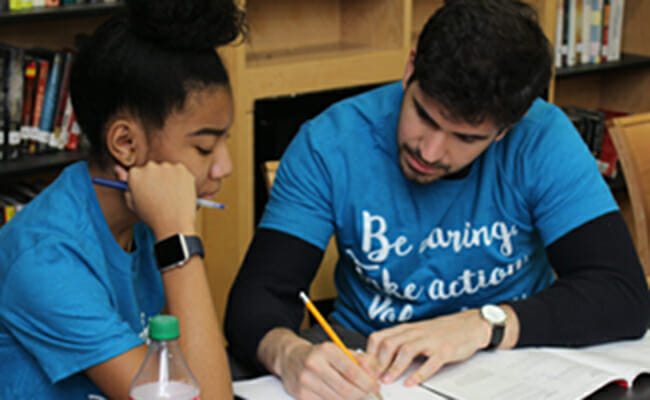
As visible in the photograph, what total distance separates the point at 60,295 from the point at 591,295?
873 millimetres

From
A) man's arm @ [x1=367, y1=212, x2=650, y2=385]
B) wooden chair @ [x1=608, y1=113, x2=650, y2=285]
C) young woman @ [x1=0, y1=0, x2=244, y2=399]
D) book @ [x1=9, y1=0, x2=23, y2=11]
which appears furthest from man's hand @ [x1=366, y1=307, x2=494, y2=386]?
book @ [x1=9, y1=0, x2=23, y2=11]

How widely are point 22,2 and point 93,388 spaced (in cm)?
140

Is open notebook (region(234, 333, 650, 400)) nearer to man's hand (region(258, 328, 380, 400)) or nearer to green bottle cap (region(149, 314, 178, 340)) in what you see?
man's hand (region(258, 328, 380, 400))

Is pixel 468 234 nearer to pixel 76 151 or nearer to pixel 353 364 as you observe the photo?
pixel 353 364

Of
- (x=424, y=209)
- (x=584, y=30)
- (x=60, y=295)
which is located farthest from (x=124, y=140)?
(x=584, y=30)

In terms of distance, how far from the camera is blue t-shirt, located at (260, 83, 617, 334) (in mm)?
1494

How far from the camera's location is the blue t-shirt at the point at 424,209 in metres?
1.49

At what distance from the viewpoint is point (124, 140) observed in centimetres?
120

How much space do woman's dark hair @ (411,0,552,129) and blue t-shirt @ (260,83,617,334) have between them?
16cm

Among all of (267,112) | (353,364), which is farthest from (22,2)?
(353,364)

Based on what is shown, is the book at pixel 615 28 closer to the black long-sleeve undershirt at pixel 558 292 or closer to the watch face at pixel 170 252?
the black long-sleeve undershirt at pixel 558 292

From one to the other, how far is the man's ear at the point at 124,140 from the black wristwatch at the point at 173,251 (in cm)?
14

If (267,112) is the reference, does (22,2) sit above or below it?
above

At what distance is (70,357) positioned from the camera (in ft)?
3.56
